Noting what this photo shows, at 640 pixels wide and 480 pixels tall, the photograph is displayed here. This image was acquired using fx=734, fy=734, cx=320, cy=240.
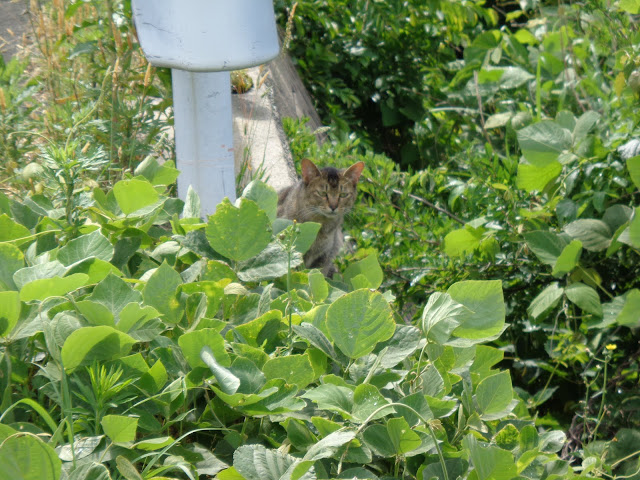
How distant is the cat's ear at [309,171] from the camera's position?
3520 millimetres

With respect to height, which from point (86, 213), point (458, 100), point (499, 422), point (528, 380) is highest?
point (86, 213)

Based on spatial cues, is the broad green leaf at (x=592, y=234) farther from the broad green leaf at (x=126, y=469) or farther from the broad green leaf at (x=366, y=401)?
the broad green leaf at (x=126, y=469)

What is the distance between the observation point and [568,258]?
8.75ft

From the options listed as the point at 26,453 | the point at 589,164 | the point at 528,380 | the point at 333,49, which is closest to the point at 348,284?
the point at 26,453

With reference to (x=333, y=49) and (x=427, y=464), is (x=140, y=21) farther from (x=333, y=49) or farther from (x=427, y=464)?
(x=333, y=49)

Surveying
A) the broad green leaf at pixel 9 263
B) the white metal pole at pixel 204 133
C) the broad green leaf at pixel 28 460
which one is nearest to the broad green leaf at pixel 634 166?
the white metal pole at pixel 204 133

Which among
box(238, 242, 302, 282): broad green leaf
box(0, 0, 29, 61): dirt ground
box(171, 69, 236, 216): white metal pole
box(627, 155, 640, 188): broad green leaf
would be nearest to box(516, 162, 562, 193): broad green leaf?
box(627, 155, 640, 188): broad green leaf

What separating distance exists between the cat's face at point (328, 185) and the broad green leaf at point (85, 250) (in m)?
2.43

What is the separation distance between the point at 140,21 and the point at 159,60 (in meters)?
0.10

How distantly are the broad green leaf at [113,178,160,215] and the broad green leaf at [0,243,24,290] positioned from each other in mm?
223

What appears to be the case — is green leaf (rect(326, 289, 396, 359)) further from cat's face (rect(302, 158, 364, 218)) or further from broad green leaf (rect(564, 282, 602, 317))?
cat's face (rect(302, 158, 364, 218))

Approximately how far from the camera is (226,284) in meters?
1.15

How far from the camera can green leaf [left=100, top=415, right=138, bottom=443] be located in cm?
83

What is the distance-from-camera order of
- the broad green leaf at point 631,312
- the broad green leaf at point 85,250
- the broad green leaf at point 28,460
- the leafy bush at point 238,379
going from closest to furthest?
the broad green leaf at point 28,460 < the leafy bush at point 238,379 < the broad green leaf at point 85,250 < the broad green leaf at point 631,312
